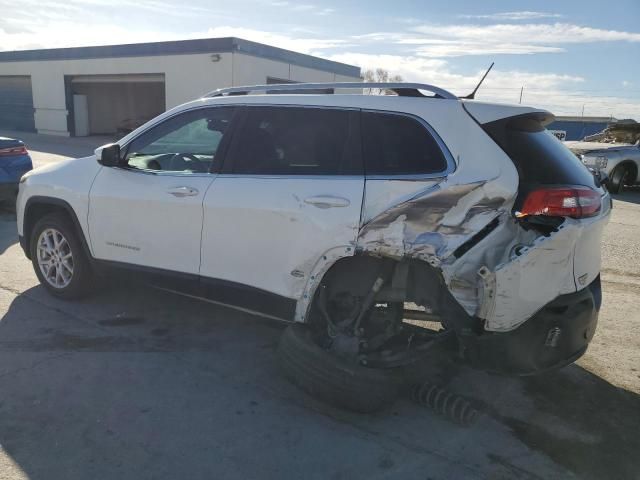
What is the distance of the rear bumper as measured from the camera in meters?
3.01

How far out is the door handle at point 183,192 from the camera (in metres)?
3.83

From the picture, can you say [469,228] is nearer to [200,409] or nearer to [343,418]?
[343,418]

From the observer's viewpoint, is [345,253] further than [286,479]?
Yes

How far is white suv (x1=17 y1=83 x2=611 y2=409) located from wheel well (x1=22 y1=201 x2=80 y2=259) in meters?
0.69

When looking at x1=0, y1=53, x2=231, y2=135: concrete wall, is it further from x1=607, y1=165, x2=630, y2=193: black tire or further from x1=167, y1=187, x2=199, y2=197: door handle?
x1=167, y1=187, x2=199, y2=197: door handle

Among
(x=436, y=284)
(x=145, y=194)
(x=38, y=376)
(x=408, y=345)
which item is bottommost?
(x=38, y=376)

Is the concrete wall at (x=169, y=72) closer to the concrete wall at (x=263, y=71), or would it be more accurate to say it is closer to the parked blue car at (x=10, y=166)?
the concrete wall at (x=263, y=71)

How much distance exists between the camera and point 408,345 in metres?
3.42

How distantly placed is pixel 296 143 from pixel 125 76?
26.2m

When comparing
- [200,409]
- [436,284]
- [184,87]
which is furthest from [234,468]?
[184,87]

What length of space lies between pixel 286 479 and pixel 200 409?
83cm

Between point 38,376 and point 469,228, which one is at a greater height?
point 469,228

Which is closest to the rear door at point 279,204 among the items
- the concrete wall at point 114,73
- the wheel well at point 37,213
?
the wheel well at point 37,213

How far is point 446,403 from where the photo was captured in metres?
3.38
